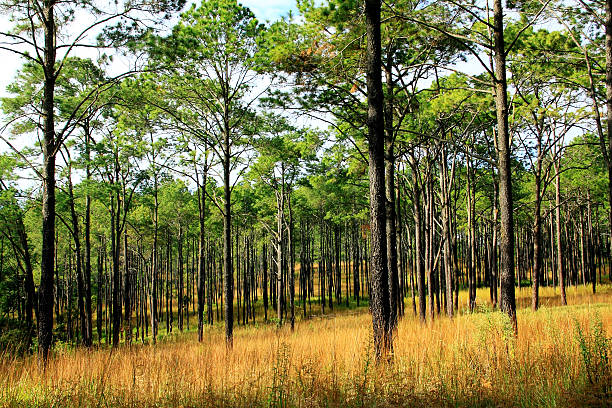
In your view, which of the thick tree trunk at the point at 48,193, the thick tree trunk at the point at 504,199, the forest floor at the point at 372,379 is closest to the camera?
the forest floor at the point at 372,379

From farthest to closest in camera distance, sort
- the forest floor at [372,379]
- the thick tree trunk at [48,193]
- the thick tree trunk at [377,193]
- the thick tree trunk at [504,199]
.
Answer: the thick tree trunk at [48,193] → the thick tree trunk at [504,199] → the thick tree trunk at [377,193] → the forest floor at [372,379]

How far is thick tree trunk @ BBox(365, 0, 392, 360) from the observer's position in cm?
552

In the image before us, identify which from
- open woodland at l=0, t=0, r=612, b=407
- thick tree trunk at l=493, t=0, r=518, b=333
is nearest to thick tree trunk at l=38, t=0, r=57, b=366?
open woodland at l=0, t=0, r=612, b=407

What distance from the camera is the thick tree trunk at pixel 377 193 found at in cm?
552

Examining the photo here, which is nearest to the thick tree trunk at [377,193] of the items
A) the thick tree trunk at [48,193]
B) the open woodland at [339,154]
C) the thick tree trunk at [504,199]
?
the open woodland at [339,154]

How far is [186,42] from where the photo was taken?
29.2ft

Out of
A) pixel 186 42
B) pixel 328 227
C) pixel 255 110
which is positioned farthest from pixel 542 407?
pixel 328 227

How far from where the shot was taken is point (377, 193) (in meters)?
5.77

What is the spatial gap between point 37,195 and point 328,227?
2814cm

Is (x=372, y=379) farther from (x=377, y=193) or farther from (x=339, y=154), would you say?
(x=339, y=154)

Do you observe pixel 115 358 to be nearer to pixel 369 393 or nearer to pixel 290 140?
pixel 369 393

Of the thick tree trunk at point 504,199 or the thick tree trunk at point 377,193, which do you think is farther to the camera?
the thick tree trunk at point 504,199

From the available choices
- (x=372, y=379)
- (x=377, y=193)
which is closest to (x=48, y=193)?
(x=377, y=193)

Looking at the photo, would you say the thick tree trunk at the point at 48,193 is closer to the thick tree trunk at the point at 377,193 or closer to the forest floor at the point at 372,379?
the forest floor at the point at 372,379
